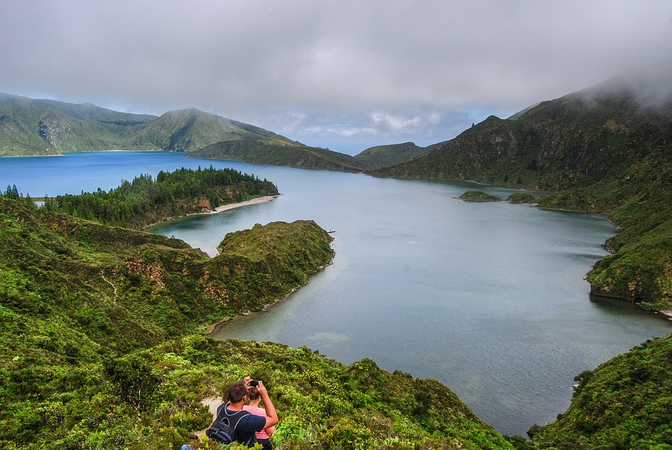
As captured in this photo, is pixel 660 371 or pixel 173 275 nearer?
pixel 660 371

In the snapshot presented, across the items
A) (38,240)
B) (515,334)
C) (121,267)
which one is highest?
(38,240)

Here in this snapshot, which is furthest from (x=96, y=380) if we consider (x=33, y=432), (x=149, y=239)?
(x=149, y=239)

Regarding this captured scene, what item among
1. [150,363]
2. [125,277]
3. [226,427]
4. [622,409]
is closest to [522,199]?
[622,409]

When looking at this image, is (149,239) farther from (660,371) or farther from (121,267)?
(660,371)

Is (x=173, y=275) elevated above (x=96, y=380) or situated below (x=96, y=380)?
Answer: below

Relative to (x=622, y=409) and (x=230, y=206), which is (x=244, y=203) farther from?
(x=622, y=409)

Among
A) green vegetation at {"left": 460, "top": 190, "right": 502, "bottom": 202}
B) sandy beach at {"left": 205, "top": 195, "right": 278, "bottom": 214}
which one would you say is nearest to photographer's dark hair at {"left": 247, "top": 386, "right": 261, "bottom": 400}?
sandy beach at {"left": 205, "top": 195, "right": 278, "bottom": 214}

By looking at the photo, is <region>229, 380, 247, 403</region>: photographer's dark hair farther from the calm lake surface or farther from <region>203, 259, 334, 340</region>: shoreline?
<region>203, 259, 334, 340</region>: shoreline
